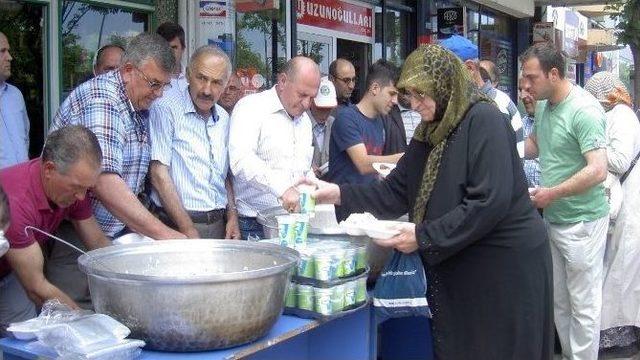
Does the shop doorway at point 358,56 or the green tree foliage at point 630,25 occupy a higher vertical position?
the green tree foliage at point 630,25

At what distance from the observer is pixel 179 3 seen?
5664mm

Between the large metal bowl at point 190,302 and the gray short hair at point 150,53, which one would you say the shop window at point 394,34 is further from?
the large metal bowl at point 190,302

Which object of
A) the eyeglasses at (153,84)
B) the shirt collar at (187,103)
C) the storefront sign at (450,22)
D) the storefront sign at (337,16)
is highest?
A: the storefront sign at (450,22)

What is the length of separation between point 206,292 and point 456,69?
1231mm

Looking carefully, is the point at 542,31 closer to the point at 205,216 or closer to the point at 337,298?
the point at 205,216

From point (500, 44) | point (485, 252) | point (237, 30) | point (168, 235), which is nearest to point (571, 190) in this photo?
point (485, 252)

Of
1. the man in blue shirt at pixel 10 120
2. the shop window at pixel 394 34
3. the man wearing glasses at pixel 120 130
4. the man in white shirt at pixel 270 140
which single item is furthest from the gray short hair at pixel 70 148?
the shop window at pixel 394 34

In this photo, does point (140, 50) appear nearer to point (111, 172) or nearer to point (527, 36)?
point (111, 172)

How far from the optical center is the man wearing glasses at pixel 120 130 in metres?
2.74

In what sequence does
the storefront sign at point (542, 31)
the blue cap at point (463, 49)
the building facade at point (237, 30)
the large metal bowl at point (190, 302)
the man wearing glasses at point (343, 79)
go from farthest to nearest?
the storefront sign at point (542, 31)
the man wearing glasses at point (343, 79)
the building facade at point (237, 30)
the blue cap at point (463, 49)
the large metal bowl at point (190, 302)

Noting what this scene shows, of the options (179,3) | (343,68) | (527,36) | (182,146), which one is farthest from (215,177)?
(527,36)

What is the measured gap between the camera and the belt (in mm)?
3303

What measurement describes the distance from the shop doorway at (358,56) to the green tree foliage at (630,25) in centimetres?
366

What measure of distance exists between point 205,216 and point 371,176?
1106mm
